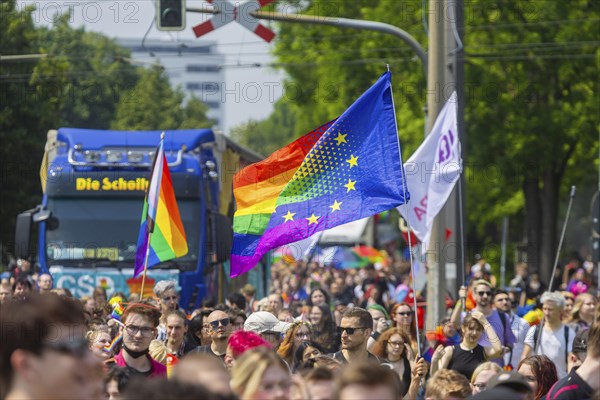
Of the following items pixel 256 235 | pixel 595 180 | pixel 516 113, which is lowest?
pixel 595 180

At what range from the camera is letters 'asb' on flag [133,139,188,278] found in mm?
14562

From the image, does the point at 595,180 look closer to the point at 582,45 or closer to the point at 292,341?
the point at 582,45

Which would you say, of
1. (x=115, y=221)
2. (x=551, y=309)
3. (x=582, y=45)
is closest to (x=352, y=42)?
(x=582, y=45)

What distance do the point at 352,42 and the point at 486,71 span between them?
5004 mm

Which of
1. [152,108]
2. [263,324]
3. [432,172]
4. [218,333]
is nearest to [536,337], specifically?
[432,172]

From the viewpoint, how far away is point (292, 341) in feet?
31.2

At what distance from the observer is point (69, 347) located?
4.16 meters

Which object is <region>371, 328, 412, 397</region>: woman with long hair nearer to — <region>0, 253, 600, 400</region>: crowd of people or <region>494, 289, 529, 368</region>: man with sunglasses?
<region>0, 253, 600, 400</region>: crowd of people

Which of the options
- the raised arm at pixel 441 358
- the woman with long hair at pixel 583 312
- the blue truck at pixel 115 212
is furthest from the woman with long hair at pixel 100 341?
the blue truck at pixel 115 212

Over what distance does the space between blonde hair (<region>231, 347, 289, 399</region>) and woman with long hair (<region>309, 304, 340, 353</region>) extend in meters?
7.09

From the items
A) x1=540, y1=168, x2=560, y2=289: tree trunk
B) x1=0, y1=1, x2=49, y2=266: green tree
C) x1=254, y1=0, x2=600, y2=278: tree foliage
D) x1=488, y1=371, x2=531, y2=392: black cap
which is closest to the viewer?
x1=488, y1=371, x2=531, y2=392: black cap

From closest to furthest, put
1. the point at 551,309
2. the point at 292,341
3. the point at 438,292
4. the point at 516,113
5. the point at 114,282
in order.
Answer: the point at 292,341 → the point at 551,309 → the point at 438,292 → the point at 114,282 → the point at 516,113

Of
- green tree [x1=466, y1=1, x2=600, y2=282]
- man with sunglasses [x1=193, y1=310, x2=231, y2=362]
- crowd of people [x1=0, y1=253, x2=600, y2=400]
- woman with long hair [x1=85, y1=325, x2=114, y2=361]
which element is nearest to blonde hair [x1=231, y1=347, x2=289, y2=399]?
crowd of people [x1=0, y1=253, x2=600, y2=400]

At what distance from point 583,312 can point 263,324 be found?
5.74m
